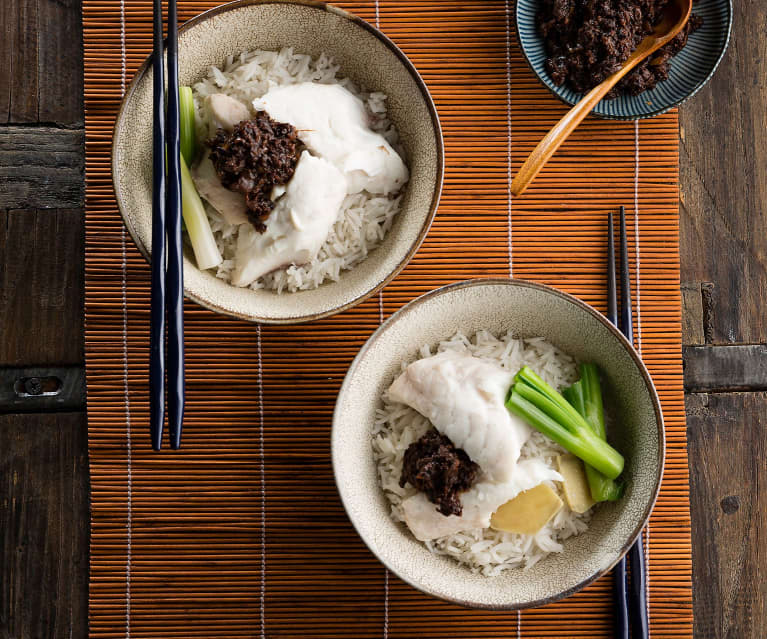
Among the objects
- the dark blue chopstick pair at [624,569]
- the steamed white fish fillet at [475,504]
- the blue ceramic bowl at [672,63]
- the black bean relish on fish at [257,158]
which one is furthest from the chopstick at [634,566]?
the black bean relish on fish at [257,158]

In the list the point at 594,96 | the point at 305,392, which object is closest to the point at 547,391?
the point at 305,392

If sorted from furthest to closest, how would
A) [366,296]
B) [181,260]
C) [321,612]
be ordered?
[321,612]
[366,296]
[181,260]

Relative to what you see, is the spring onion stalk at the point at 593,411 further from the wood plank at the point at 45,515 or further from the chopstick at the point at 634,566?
the wood plank at the point at 45,515

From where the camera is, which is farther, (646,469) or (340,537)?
(340,537)

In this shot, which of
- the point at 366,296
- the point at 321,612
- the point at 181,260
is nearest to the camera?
the point at 181,260

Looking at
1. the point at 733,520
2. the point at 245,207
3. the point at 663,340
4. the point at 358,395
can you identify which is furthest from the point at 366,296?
the point at 733,520

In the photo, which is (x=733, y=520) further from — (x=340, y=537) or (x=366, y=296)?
(x=366, y=296)

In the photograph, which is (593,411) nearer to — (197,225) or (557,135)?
(557,135)
